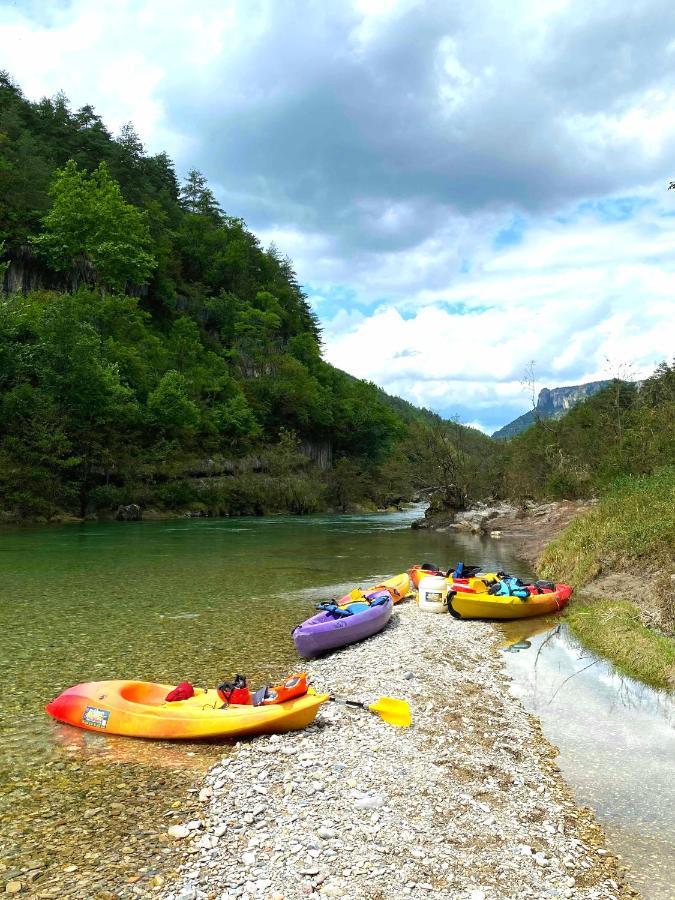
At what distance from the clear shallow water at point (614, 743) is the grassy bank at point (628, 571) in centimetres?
50

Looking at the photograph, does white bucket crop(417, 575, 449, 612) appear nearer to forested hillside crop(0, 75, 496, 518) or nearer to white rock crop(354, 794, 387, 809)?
white rock crop(354, 794, 387, 809)

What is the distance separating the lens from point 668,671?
8.80 metres

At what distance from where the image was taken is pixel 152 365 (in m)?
51.8

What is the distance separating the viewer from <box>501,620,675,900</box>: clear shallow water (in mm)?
4887

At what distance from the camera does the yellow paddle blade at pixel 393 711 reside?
7.04m

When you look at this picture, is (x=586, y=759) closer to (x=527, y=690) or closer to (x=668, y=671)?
(x=527, y=690)

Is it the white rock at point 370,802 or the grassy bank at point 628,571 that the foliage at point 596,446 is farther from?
the white rock at point 370,802

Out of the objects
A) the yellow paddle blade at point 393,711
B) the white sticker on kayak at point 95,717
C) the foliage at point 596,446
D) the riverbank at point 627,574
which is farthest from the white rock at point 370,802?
the foliage at point 596,446

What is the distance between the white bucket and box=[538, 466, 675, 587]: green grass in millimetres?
4128

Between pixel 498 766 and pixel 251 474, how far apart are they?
163ft

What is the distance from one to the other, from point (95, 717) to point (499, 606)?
8.64 m

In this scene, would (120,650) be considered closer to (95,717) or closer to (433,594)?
(95,717)

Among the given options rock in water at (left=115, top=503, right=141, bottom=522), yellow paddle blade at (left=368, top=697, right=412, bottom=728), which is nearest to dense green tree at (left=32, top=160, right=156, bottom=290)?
rock in water at (left=115, top=503, right=141, bottom=522)

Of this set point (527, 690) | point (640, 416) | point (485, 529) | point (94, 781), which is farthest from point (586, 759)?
point (485, 529)
